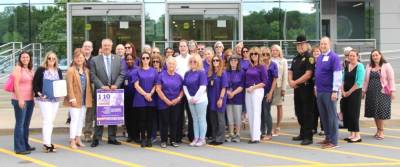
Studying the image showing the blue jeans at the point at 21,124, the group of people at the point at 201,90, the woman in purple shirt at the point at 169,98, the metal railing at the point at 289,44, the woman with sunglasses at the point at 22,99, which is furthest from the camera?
the metal railing at the point at 289,44

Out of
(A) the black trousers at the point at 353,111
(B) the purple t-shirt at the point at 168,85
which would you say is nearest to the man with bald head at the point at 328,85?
(A) the black trousers at the point at 353,111

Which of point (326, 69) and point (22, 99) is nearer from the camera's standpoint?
point (22, 99)

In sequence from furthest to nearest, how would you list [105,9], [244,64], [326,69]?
[105,9], [244,64], [326,69]

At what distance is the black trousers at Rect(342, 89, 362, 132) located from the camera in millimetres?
10805

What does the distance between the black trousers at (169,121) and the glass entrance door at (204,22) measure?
9878 millimetres

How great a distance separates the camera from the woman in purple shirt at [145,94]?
10.4 meters

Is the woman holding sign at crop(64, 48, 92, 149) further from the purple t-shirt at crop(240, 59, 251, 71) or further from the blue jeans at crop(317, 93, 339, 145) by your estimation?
the blue jeans at crop(317, 93, 339, 145)

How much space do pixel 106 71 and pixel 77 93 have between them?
0.68 m

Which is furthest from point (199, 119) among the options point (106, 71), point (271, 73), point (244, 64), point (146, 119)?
point (106, 71)

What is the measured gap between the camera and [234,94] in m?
10.8

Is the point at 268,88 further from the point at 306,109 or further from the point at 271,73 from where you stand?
the point at 306,109

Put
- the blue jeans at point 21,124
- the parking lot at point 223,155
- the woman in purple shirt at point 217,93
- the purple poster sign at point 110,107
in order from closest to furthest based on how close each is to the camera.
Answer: the parking lot at point 223,155
the blue jeans at point 21,124
the purple poster sign at point 110,107
the woman in purple shirt at point 217,93

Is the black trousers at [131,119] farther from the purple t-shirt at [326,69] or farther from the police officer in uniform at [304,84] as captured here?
the purple t-shirt at [326,69]

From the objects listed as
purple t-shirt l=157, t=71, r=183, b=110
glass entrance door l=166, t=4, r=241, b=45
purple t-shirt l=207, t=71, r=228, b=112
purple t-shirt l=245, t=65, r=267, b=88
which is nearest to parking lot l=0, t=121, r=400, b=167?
purple t-shirt l=207, t=71, r=228, b=112
